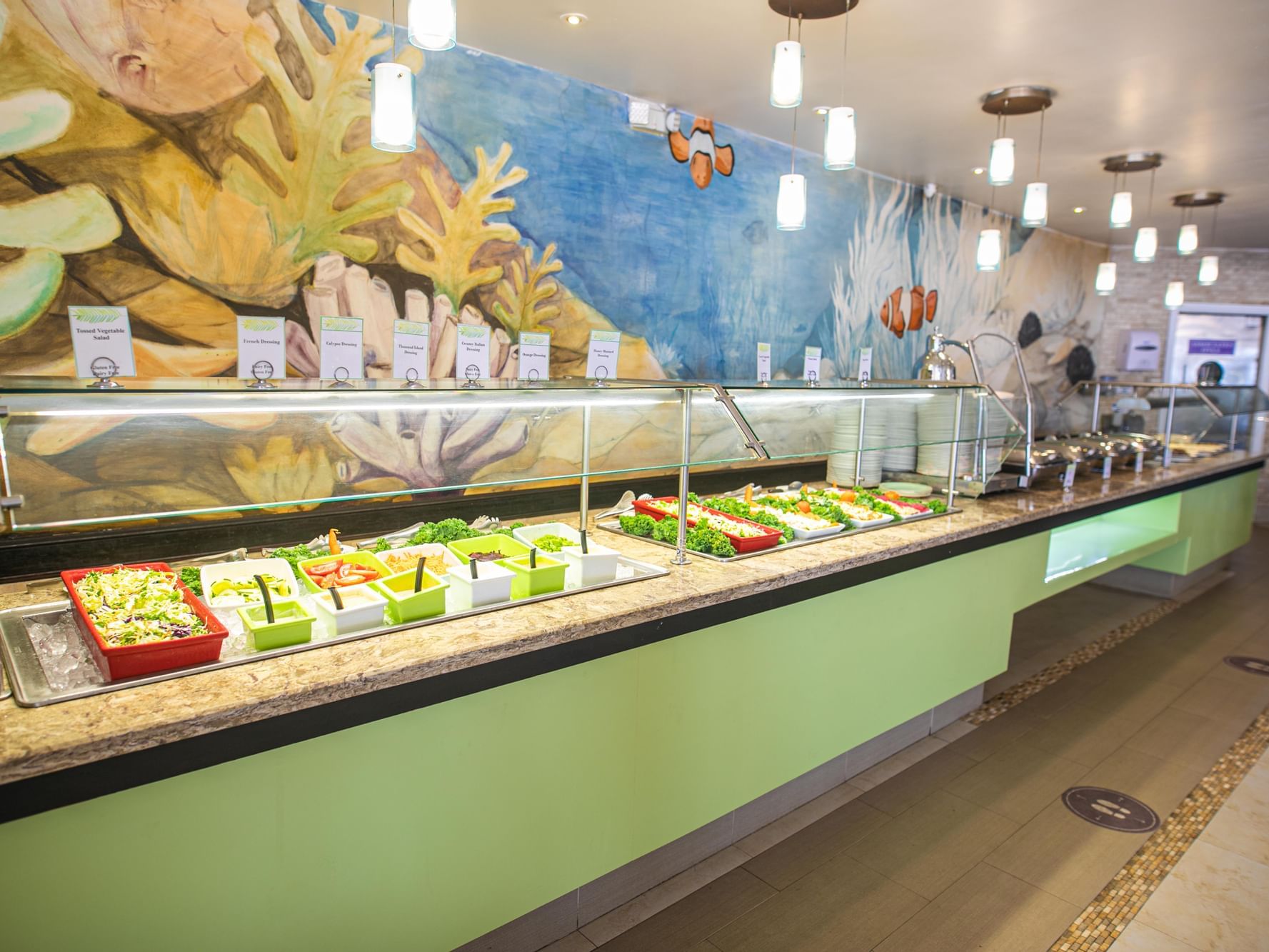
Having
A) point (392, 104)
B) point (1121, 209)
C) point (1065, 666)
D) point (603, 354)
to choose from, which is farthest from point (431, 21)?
point (1065, 666)

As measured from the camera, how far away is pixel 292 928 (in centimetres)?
165

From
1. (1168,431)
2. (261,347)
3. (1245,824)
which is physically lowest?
(1245,824)

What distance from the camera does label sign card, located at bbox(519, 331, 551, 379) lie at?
3.83 meters


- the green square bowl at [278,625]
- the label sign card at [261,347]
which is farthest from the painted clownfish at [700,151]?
the green square bowl at [278,625]

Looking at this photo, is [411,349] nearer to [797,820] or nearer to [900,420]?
[900,420]

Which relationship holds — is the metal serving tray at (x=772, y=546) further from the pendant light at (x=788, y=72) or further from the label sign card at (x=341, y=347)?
the pendant light at (x=788, y=72)

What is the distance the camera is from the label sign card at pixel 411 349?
3.40 m

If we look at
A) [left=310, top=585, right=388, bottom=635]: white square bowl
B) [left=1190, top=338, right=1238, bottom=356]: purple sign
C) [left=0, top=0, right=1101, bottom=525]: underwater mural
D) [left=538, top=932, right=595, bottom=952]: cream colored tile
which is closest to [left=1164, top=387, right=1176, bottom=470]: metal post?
[left=0, top=0, right=1101, bottom=525]: underwater mural

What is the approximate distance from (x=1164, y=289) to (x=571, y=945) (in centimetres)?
976

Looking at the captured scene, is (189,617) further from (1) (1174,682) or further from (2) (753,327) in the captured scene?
(1) (1174,682)

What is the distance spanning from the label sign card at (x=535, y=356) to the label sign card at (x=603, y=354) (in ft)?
0.82

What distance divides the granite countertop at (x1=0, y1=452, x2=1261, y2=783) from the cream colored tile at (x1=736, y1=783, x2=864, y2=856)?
95 centimetres

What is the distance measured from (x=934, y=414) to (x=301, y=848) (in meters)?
3.21

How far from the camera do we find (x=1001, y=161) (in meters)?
3.58
